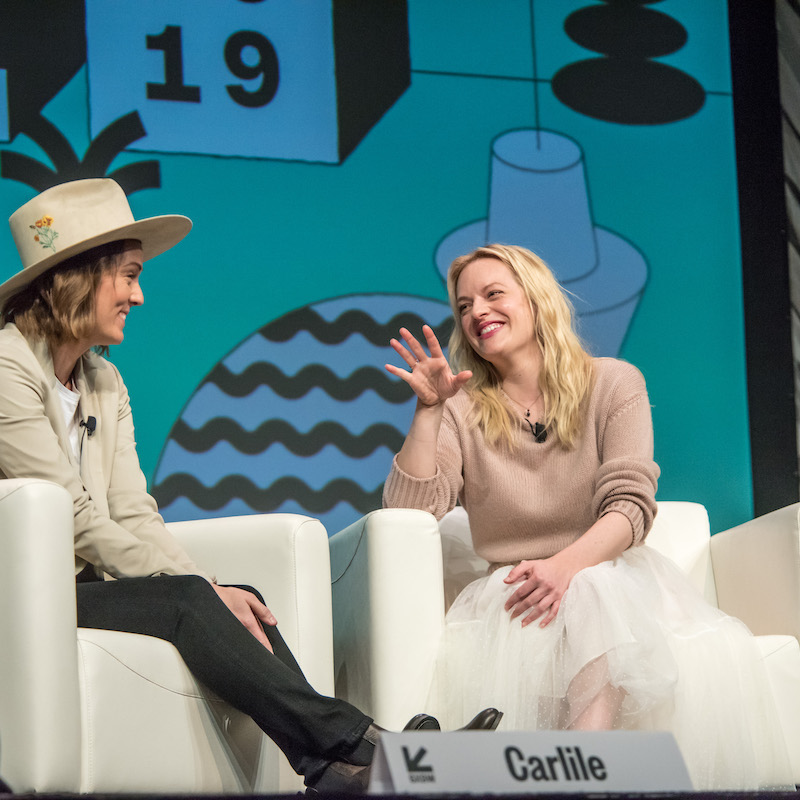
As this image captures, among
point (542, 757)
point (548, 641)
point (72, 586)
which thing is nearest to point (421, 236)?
point (548, 641)

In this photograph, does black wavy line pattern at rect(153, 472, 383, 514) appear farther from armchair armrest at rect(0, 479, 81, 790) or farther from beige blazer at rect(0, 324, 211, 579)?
armchair armrest at rect(0, 479, 81, 790)

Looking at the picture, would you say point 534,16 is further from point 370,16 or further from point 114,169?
point 114,169

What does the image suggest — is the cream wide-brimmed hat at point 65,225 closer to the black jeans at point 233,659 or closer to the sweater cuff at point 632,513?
the black jeans at point 233,659

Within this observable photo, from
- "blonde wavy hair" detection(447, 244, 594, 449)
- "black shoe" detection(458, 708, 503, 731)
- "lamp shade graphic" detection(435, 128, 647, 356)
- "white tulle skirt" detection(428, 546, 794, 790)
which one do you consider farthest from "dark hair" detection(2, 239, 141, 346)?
"lamp shade graphic" detection(435, 128, 647, 356)

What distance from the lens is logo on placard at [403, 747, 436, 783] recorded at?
107 centimetres

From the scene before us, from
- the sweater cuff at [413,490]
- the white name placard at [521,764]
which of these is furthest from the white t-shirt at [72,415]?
the white name placard at [521,764]

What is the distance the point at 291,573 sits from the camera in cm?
229

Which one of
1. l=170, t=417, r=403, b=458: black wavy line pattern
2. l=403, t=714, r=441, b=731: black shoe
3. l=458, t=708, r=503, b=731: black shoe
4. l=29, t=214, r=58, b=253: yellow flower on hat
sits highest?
l=29, t=214, r=58, b=253: yellow flower on hat

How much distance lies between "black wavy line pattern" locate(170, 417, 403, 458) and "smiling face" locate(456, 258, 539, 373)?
613 mm

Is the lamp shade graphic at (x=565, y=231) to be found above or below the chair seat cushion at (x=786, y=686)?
above

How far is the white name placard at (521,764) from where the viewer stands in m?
1.08

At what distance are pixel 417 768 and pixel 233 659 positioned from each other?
0.94 meters

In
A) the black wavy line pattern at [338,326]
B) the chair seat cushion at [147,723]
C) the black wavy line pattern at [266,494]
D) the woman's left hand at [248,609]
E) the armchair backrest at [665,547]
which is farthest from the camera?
the black wavy line pattern at [338,326]

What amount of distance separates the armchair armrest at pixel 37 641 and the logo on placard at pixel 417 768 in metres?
0.87
